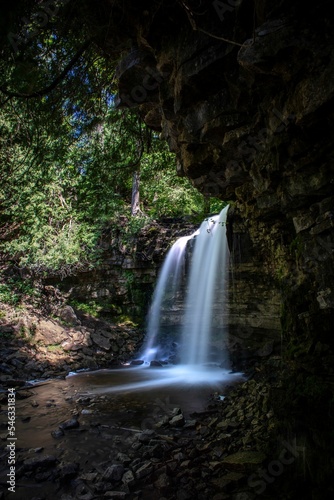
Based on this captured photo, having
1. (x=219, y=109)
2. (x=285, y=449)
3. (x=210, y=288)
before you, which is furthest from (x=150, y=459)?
(x=210, y=288)

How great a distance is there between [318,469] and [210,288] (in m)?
9.28

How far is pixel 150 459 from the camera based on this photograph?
411 cm

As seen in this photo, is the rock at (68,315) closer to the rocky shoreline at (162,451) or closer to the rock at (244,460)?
the rocky shoreline at (162,451)

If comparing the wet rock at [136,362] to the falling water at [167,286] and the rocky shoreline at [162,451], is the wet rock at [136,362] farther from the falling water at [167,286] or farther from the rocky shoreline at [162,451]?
the rocky shoreline at [162,451]

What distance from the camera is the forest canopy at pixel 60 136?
13.6ft

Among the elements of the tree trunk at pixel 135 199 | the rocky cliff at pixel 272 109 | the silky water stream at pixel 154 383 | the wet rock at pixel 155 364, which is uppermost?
the tree trunk at pixel 135 199

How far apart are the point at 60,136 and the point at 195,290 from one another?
28.3ft

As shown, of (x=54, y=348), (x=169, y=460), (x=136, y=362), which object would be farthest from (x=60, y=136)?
(x=136, y=362)

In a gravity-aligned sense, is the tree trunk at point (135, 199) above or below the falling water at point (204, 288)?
above

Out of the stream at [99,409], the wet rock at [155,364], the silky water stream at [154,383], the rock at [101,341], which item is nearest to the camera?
the stream at [99,409]

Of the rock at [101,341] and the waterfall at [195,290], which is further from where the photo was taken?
the waterfall at [195,290]

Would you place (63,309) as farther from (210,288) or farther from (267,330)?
(267,330)

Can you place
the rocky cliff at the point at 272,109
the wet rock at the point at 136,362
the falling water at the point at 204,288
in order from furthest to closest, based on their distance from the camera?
the falling water at the point at 204,288, the wet rock at the point at 136,362, the rocky cliff at the point at 272,109

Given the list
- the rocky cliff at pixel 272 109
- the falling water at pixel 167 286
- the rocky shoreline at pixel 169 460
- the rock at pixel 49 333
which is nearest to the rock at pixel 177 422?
the rocky shoreline at pixel 169 460
